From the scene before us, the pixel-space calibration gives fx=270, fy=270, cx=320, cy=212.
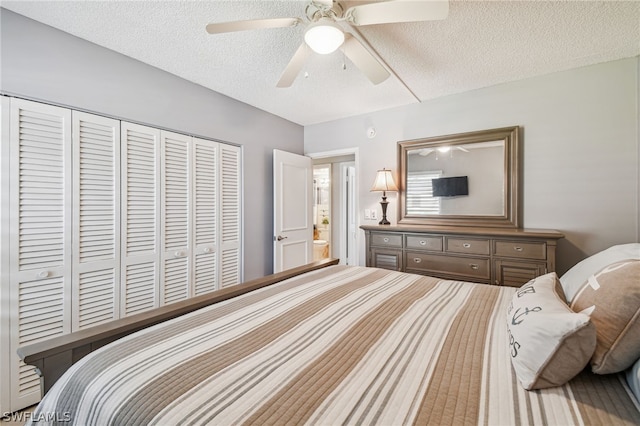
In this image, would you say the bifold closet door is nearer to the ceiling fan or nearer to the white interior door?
the ceiling fan

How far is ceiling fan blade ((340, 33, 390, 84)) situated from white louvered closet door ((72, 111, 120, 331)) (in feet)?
6.09

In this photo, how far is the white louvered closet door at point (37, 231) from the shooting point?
64.9 inches

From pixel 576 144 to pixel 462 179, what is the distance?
927 millimetres

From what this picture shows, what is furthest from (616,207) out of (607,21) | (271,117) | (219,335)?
(271,117)

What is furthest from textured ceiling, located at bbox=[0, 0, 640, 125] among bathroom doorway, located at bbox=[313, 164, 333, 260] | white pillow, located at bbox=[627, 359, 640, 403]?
bathroom doorway, located at bbox=[313, 164, 333, 260]

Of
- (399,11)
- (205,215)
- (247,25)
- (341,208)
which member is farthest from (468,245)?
(341,208)

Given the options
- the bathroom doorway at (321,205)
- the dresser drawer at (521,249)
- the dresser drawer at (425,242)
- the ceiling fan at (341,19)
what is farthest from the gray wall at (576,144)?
the bathroom doorway at (321,205)

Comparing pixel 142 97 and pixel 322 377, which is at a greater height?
pixel 142 97

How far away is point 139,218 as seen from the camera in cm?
226

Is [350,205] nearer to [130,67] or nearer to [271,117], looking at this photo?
[271,117]

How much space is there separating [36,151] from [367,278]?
2.30m

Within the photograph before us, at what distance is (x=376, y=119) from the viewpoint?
3430mm

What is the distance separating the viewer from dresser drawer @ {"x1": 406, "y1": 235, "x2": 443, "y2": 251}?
2.67 meters

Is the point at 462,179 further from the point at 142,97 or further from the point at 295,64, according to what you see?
the point at 142,97
